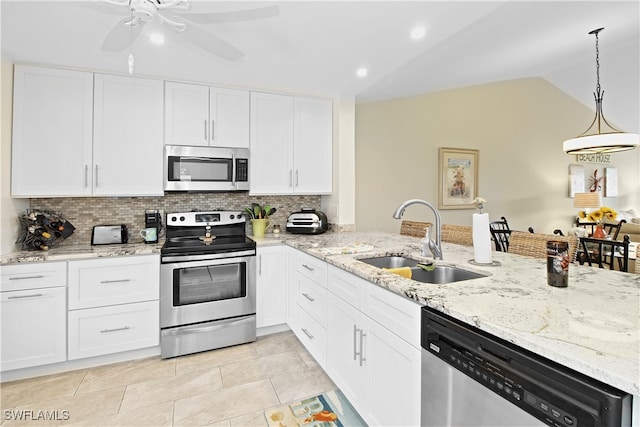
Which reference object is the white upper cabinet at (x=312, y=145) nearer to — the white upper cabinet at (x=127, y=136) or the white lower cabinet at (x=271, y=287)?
the white lower cabinet at (x=271, y=287)

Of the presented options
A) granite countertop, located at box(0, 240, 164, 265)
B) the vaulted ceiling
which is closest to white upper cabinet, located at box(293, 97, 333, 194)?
the vaulted ceiling

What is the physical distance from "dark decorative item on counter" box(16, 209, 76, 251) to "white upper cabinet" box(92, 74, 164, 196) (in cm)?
38

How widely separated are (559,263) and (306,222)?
88.4 inches

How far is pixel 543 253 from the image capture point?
7.07 ft

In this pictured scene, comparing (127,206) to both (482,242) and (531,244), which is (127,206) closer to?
(482,242)

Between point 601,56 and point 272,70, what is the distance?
392cm

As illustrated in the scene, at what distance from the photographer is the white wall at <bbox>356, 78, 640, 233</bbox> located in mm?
4226

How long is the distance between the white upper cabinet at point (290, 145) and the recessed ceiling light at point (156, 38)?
104 cm

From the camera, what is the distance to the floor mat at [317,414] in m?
1.87

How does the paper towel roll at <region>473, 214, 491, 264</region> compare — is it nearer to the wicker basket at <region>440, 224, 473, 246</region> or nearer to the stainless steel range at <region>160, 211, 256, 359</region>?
the wicker basket at <region>440, 224, 473, 246</region>

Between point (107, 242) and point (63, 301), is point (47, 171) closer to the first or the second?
point (107, 242)

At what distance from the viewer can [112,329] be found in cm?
249

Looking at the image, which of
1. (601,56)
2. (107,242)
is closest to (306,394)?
(107,242)

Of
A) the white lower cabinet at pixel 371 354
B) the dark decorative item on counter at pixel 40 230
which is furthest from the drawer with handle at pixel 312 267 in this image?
the dark decorative item on counter at pixel 40 230
